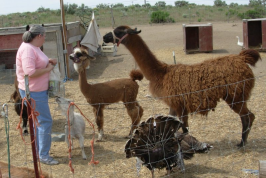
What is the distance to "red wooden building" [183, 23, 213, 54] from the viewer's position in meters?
14.5

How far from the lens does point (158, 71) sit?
17.4 ft

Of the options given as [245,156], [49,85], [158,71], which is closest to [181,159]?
[245,156]

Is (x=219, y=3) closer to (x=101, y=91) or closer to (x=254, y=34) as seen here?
(x=254, y=34)

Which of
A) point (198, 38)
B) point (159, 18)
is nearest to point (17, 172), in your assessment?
point (198, 38)

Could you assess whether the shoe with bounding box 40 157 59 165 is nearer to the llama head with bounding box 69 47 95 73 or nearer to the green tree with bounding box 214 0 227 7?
the llama head with bounding box 69 47 95 73

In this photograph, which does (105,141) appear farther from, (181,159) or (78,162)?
(181,159)

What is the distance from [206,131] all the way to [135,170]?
186 cm

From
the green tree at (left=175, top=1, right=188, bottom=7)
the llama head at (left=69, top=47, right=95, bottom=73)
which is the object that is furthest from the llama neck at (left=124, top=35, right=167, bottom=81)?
the green tree at (left=175, top=1, right=188, bottom=7)

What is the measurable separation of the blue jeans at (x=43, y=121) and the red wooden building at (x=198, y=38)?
430 inches

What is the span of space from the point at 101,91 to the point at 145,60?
990mm

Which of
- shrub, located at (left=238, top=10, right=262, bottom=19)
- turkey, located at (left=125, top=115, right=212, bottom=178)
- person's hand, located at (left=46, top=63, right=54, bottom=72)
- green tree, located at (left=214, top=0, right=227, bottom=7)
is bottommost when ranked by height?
turkey, located at (left=125, top=115, right=212, bottom=178)

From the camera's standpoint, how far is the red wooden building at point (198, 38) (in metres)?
14.5

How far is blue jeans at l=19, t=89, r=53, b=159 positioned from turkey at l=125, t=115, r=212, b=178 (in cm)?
128

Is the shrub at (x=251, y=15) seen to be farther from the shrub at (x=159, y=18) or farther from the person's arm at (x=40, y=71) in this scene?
the person's arm at (x=40, y=71)
